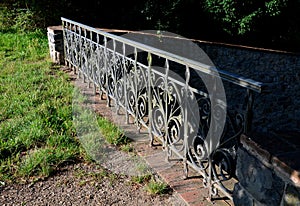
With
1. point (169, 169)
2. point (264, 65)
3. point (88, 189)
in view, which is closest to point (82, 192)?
point (88, 189)

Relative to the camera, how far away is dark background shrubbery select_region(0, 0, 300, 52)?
10148 millimetres

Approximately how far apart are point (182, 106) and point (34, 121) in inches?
68.3

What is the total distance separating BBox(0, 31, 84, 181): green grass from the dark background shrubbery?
14.7ft

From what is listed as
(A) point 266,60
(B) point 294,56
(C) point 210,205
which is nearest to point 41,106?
(C) point 210,205

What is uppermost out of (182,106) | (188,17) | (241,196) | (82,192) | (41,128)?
(188,17)

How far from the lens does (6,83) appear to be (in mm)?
4887

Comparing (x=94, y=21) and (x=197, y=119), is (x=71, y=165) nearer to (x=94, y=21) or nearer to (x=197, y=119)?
(x=197, y=119)

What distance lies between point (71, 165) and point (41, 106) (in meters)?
1.42

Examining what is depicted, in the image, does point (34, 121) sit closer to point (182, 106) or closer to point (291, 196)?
point (182, 106)

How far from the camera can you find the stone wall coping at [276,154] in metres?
1.43

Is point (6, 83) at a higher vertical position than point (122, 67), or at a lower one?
lower

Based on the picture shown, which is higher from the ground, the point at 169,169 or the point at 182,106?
the point at 182,106

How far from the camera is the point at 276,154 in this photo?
154 centimetres

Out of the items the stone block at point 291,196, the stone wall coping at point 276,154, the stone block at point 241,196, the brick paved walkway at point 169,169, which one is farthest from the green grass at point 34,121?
the stone block at point 291,196
